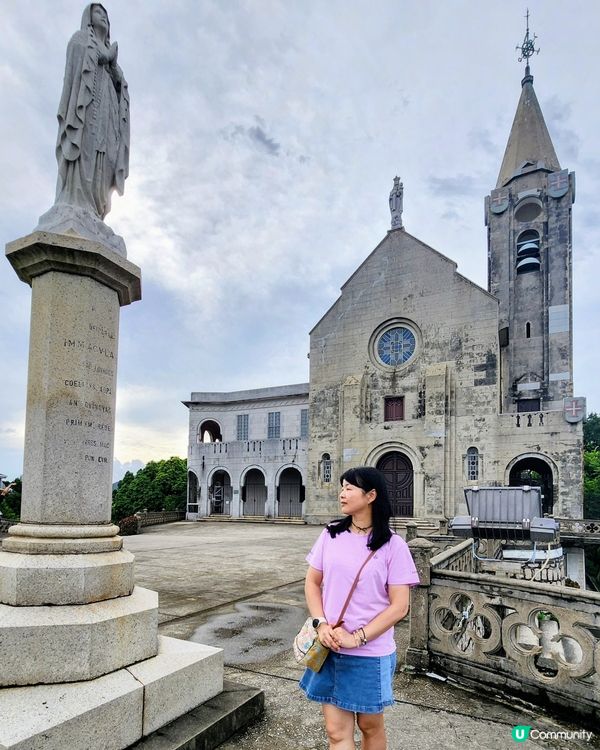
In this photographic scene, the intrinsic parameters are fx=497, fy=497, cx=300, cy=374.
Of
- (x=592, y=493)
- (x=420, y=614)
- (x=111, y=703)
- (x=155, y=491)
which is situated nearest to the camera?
(x=111, y=703)

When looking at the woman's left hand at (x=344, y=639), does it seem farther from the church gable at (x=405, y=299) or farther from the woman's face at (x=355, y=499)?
the church gable at (x=405, y=299)

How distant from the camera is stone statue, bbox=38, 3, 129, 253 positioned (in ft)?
13.4

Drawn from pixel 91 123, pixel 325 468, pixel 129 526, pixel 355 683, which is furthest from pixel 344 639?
pixel 325 468

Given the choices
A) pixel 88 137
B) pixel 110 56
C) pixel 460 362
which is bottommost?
pixel 88 137

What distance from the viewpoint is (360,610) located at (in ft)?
7.99

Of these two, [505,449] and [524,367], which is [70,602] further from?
[524,367]

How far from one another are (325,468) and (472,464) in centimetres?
868

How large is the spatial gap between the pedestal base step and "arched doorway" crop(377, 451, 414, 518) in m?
23.8

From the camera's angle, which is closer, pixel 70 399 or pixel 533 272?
pixel 70 399

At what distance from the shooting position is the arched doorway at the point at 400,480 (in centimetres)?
2681

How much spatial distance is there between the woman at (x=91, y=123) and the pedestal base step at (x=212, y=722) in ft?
12.6

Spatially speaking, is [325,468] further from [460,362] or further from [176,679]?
[176,679]

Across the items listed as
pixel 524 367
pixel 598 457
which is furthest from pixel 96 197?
pixel 598 457

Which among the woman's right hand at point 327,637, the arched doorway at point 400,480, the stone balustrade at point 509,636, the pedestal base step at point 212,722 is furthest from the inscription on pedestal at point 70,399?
the arched doorway at point 400,480
